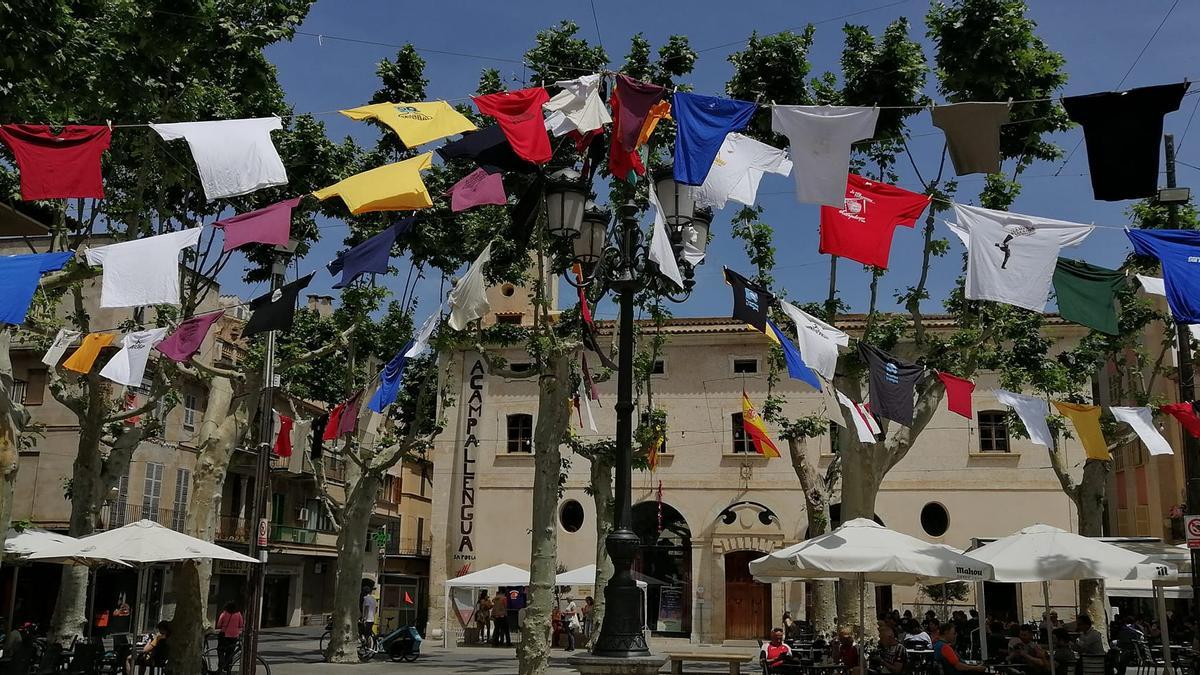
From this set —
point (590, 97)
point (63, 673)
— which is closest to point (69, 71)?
point (590, 97)

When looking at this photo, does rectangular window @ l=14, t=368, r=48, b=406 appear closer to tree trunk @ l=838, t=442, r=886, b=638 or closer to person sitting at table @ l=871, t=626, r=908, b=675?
tree trunk @ l=838, t=442, r=886, b=638

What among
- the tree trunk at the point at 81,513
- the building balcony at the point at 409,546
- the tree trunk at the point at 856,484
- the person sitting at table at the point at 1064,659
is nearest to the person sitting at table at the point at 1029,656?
the person sitting at table at the point at 1064,659

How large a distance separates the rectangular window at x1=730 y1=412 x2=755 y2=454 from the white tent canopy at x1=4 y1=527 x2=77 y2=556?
2099cm

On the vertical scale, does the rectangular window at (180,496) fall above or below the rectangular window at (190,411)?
below

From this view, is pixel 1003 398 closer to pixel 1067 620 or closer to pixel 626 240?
pixel 626 240

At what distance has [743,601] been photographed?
32.2 meters

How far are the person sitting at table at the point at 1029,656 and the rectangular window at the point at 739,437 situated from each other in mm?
18131

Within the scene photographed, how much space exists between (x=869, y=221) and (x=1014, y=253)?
5.61 feet

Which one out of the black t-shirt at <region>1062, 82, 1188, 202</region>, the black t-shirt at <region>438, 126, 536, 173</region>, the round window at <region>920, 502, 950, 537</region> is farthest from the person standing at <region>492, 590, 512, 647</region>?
the black t-shirt at <region>1062, 82, 1188, 202</region>

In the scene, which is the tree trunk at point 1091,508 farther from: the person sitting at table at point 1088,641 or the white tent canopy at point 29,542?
the white tent canopy at point 29,542

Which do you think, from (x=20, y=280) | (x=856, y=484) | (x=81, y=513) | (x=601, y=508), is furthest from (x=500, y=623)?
(x=20, y=280)

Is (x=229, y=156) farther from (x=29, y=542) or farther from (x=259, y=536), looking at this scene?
(x=29, y=542)

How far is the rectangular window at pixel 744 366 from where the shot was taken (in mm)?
33594

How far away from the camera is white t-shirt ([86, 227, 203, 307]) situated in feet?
37.4
